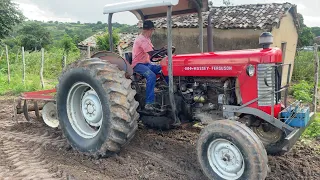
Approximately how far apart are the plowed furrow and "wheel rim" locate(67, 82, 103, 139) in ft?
2.21

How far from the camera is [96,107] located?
4785 millimetres

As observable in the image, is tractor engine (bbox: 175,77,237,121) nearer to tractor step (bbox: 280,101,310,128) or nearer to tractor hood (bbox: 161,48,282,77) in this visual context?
tractor hood (bbox: 161,48,282,77)

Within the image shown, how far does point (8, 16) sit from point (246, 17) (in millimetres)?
14993

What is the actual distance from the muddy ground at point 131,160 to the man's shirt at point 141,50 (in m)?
1.25

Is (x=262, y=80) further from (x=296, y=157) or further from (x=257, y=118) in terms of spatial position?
(x=296, y=157)

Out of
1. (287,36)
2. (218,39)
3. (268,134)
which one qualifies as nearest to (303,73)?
(287,36)

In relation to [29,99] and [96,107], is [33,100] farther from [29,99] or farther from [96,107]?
[96,107]

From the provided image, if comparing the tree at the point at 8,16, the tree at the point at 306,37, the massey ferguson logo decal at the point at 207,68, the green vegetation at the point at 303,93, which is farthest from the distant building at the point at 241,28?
the tree at the point at 306,37

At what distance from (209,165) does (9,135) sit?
3.68 meters

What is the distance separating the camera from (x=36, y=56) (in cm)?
1894

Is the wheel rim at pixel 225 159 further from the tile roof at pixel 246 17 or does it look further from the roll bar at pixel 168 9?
the tile roof at pixel 246 17

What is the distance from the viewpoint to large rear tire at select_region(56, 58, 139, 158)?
14.2 feet

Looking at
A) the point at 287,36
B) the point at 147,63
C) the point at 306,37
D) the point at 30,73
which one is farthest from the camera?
the point at 306,37

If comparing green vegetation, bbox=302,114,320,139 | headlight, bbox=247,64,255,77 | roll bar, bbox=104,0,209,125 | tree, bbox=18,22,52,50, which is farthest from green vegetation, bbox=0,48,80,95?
tree, bbox=18,22,52,50
